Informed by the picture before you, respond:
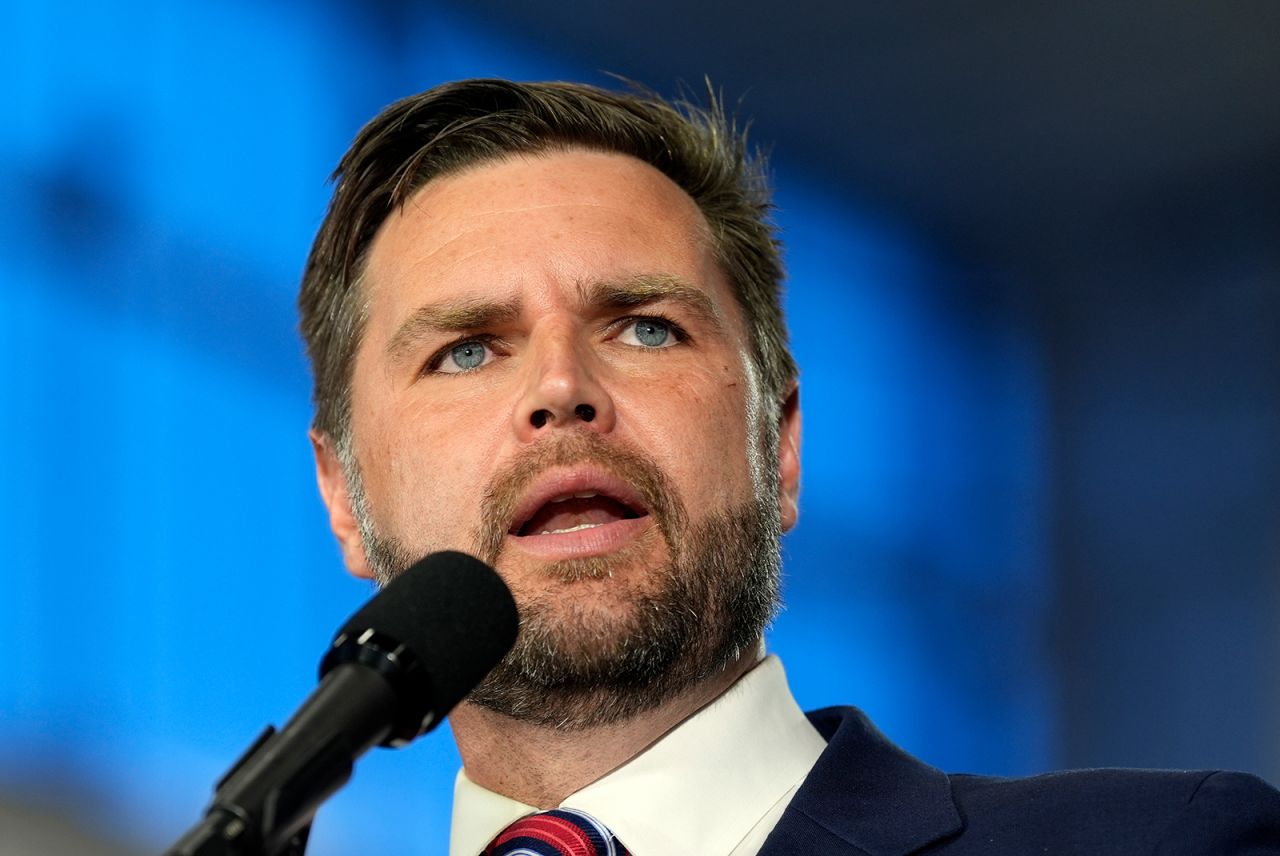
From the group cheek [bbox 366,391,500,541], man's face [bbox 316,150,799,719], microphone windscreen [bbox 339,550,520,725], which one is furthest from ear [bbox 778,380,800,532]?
microphone windscreen [bbox 339,550,520,725]

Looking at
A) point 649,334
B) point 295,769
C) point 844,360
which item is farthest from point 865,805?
point 844,360

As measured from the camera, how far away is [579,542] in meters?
1.35

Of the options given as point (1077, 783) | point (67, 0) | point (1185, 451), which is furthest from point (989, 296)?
point (1077, 783)

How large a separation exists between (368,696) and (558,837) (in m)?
0.58

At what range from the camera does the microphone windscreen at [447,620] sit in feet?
2.72

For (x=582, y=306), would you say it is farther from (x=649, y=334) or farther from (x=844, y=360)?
(x=844, y=360)

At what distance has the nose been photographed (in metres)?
1.36

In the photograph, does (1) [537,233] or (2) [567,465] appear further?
(1) [537,233]

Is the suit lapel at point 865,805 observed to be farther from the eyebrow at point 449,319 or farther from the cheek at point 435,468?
the eyebrow at point 449,319

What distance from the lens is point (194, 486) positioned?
2.22 m

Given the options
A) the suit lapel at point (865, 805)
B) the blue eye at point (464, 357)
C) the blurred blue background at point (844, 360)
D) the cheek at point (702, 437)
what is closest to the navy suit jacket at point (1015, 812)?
the suit lapel at point (865, 805)

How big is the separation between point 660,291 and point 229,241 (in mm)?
1020

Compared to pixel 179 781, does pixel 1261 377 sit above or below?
above

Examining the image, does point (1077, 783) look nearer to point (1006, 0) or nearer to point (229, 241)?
point (229, 241)
